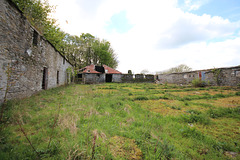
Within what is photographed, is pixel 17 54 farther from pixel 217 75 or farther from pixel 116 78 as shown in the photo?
pixel 116 78

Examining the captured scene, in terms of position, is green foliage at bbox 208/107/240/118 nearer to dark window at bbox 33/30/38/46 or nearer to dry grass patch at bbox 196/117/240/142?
dry grass patch at bbox 196/117/240/142

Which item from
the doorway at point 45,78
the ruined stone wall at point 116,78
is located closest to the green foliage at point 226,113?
the doorway at point 45,78

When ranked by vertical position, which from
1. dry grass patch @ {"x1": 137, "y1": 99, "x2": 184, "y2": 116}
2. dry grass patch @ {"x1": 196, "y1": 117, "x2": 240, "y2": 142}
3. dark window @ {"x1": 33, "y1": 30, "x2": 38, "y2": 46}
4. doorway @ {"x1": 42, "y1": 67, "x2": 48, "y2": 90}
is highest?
dark window @ {"x1": 33, "y1": 30, "x2": 38, "y2": 46}

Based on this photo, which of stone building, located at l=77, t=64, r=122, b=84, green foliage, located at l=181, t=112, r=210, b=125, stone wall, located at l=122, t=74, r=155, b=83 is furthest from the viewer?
stone wall, located at l=122, t=74, r=155, b=83

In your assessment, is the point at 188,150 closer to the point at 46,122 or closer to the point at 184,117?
the point at 184,117

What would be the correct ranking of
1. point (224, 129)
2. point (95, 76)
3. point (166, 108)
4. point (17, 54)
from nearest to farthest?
1. point (224, 129)
2. point (166, 108)
3. point (17, 54)
4. point (95, 76)

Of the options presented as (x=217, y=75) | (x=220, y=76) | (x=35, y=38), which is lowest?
(x=220, y=76)

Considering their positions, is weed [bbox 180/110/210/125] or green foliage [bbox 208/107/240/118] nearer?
weed [bbox 180/110/210/125]

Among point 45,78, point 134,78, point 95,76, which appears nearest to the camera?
point 45,78

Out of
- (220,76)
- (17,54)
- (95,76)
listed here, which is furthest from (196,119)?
(95,76)

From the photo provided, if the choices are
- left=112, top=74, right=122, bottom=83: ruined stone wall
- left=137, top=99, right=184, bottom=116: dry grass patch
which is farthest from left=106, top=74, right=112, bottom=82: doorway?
left=137, top=99, right=184, bottom=116: dry grass patch

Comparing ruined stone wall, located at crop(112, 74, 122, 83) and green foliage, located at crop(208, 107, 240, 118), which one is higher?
ruined stone wall, located at crop(112, 74, 122, 83)

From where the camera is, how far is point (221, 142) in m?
2.24

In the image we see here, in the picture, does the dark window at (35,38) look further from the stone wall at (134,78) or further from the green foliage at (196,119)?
the stone wall at (134,78)
